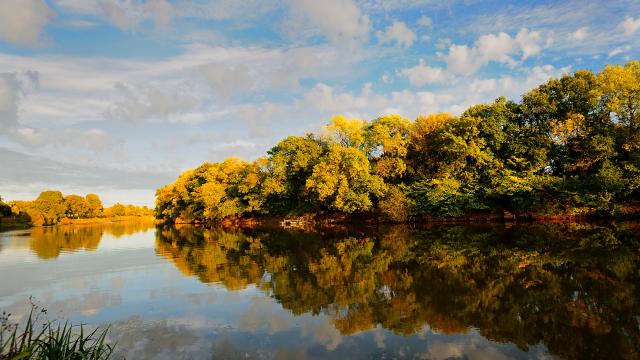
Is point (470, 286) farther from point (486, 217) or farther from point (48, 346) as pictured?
point (486, 217)

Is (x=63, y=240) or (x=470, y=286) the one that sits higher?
(x=63, y=240)

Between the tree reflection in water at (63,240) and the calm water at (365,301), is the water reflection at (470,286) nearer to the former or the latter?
the calm water at (365,301)

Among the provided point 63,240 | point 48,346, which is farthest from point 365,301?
point 63,240

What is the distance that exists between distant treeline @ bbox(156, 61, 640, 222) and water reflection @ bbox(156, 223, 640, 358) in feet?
49.0

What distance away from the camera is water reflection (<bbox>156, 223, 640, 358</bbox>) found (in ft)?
31.7

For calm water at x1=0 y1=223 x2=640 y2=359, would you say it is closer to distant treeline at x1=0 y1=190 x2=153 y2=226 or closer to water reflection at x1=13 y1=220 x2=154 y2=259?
water reflection at x1=13 y1=220 x2=154 y2=259

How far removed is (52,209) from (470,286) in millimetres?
114240

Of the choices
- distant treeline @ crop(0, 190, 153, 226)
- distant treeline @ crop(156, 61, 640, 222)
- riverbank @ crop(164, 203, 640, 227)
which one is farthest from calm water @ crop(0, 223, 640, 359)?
distant treeline @ crop(0, 190, 153, 226)

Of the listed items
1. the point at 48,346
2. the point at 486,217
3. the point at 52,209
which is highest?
the point at 52,209

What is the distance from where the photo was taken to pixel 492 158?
43.8 metres

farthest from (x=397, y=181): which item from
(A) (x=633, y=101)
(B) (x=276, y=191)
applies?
(A) (x=633, y=101)

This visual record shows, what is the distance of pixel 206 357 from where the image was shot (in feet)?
29.1

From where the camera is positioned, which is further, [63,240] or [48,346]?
[63,240]

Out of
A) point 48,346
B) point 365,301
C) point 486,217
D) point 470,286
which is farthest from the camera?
point 486,217
